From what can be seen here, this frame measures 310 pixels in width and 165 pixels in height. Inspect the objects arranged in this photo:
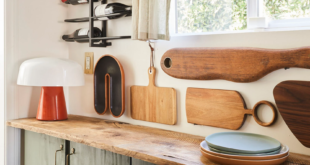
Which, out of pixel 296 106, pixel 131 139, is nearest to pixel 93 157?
pixel 131 139

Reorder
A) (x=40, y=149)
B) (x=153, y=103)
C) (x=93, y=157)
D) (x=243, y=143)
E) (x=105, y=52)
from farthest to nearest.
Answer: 1. (x=105, y=52)
2. (x=40, y=149)
3. (x=153, y=103)
4. (x=93, y=157)
5. (x=243, y=143)

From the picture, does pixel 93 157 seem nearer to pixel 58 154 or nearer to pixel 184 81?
pixel 58 154

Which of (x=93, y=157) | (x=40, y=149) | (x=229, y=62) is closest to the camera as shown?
(x=229, y=62)

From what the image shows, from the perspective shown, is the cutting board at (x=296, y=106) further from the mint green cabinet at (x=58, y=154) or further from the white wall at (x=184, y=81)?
the mint green cabinet at (x=58, y=154)

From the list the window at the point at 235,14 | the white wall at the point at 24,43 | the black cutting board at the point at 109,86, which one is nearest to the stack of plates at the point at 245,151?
the window at the point at 235,14

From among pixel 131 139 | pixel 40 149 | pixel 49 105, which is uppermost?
pixel 49 105

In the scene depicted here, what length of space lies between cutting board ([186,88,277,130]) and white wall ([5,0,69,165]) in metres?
1.11

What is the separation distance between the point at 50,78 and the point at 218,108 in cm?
95

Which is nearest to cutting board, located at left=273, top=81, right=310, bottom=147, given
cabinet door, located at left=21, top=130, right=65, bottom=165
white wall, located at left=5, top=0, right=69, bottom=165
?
cabinet door, located at left=21, top=130, right=65, bottom=165

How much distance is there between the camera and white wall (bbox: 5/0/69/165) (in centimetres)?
197

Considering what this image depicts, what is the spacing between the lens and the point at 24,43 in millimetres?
2035

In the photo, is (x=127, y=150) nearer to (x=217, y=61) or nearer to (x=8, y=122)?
(x=217, y=61)

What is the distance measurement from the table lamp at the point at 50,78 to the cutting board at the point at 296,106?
44.4 inches

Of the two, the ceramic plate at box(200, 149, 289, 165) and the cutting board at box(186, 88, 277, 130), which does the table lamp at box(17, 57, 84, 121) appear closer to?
the cutting board at box(186, 88, 277, 130)
